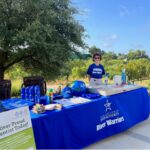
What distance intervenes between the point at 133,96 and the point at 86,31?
8.53 ft

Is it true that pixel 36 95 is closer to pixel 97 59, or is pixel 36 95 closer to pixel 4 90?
pixel 4 90

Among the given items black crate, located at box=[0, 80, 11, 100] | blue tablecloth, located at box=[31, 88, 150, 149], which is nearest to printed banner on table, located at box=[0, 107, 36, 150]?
blue tablecloth, located at box=[31, 88, 150, 149]

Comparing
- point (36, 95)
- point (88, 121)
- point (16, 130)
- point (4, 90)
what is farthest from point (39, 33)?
point (16, 130)

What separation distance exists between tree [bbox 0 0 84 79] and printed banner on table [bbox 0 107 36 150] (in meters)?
2.74

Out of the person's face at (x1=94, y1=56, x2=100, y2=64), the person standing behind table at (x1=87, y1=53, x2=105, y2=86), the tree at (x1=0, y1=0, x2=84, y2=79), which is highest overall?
the tree at (x1=0, y1=0, x2=84, y2=79)

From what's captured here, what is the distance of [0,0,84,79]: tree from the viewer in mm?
4648

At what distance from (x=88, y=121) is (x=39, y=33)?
252 cm

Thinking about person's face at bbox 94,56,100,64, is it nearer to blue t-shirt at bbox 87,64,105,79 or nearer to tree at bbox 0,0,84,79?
blue t-shirt at bbox 87,64,105,79

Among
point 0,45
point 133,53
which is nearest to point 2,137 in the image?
point 0,45

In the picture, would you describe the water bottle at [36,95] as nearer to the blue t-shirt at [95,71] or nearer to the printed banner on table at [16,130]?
the printed banner on table at [16,130]

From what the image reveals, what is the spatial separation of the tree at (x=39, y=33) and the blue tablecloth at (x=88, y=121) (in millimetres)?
2147

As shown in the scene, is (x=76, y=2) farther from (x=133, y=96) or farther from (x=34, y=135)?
(x=34, y=135)

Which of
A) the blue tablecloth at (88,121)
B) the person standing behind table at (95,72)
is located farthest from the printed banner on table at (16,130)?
the person standing behind table at (95,72)

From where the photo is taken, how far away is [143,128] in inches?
139
